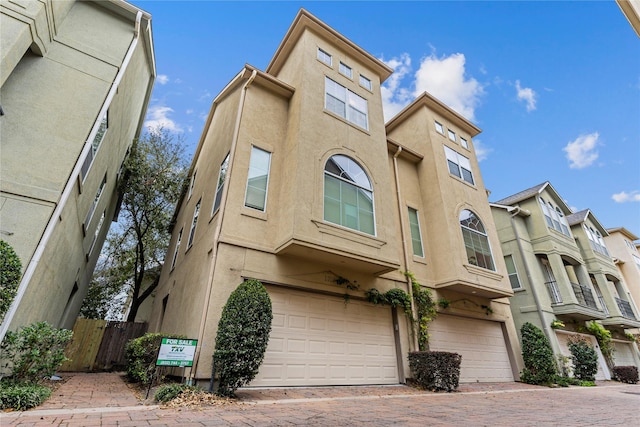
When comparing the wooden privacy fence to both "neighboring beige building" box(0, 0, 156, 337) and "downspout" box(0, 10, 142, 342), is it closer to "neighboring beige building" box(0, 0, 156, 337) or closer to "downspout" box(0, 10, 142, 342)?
"neighboring beige building" box(0, 0, 156, 337)

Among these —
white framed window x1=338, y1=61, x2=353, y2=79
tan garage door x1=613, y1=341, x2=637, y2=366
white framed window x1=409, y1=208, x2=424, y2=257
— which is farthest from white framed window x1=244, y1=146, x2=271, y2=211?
tan garage door x1=613, y1=341, x2=637, y2=366

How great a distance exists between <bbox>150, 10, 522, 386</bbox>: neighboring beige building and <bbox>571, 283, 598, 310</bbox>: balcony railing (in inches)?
246

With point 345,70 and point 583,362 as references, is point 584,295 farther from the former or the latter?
point 345,70

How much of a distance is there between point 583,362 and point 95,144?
1969cm

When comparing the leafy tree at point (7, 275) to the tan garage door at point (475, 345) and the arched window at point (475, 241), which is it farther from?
the arched window at point (475, 241)

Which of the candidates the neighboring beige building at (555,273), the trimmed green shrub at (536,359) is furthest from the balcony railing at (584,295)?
the trimmed green shrub at (536,359)

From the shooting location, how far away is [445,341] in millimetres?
10250

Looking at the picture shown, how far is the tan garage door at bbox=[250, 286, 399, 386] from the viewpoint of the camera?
7141 mm

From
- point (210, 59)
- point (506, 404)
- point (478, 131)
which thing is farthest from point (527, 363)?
point (210, 59)

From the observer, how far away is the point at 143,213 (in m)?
16.8

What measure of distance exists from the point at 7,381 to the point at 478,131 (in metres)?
18.1

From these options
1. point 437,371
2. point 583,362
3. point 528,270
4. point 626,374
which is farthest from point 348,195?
point 626,374

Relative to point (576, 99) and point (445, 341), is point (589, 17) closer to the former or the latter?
point (576, 99)

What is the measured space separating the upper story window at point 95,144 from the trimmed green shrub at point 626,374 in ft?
79.9
